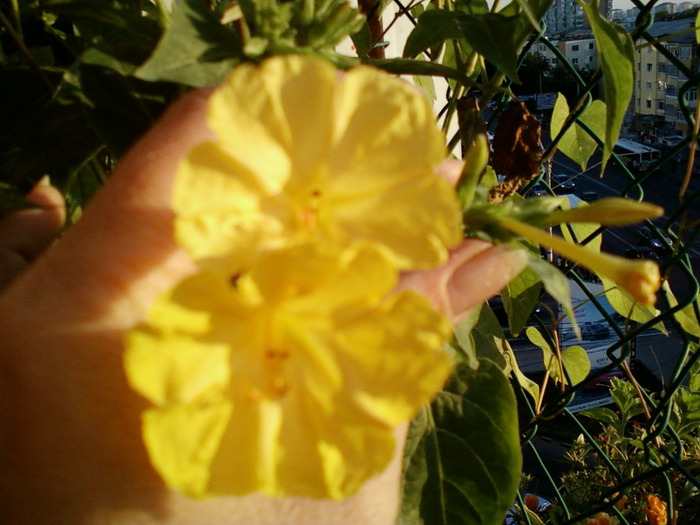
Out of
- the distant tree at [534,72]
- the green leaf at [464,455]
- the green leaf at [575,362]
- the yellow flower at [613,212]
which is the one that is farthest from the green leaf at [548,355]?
the distant tree at [534,72]

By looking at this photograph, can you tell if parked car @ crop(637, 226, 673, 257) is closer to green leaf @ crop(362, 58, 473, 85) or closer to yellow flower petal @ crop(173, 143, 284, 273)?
green leaf @ crop(362, 58, 473, 85)

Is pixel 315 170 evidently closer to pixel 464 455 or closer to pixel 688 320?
pixel 464 455

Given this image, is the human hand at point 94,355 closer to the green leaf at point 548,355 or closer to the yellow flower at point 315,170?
the yellow flower at point 315,170

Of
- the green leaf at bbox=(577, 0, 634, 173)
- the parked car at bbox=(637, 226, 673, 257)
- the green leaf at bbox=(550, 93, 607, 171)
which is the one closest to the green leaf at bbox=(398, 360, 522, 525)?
the green leaf at bbox=(577, 0, 634, 173)

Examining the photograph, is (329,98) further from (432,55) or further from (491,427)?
(432,55)

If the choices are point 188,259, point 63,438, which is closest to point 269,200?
point 188,259

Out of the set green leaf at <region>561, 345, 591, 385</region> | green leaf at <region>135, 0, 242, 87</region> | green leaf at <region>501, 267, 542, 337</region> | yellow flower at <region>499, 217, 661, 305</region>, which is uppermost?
green leaf at <region>135, 0, 242, 87</region>

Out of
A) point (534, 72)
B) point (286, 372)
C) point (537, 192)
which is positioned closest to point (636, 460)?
point (537, 192)
